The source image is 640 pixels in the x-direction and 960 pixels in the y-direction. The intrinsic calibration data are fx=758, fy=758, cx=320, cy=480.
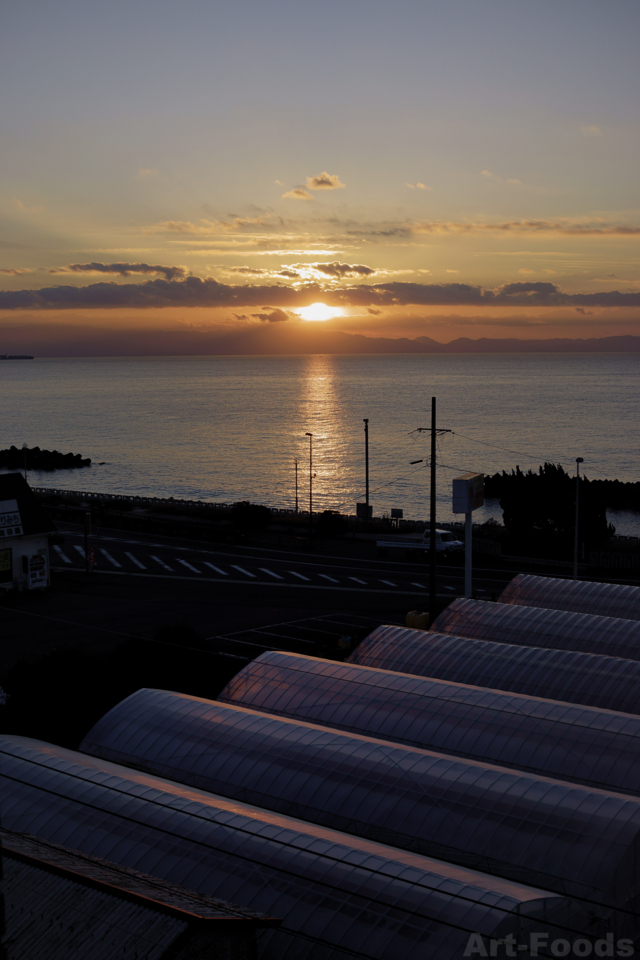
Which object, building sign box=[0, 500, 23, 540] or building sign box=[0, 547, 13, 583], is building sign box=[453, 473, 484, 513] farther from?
building sign box=[0, 547, 13, 583]

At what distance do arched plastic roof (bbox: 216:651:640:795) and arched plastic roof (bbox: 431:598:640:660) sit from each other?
6962mm

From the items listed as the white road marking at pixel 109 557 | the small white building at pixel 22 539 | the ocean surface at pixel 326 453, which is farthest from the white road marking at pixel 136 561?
the ocean surface at pixel 326 453

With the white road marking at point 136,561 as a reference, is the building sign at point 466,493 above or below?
above

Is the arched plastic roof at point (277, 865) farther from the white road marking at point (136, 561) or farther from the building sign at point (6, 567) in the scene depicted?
the white road marking at point (136, 561)

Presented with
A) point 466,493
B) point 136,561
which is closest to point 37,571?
point 136,561

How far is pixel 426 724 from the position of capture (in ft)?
60.3

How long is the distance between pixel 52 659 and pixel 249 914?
45.4 ft

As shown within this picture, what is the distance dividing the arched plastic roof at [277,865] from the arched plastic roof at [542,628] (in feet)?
46.9

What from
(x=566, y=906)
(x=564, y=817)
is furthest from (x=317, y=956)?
(x=564, y=817)

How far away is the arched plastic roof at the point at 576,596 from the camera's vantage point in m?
29.9

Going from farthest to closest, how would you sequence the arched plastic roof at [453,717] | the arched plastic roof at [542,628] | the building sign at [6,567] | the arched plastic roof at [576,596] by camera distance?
the building sign at [6,567] → the arched plastic roof at [576,596] → the arched plastic roof at [542,628] → the arched plastic roof at [453,717]

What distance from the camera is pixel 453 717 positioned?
18.5 meters

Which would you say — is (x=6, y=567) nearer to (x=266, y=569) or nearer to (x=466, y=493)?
(x=266, y=569)

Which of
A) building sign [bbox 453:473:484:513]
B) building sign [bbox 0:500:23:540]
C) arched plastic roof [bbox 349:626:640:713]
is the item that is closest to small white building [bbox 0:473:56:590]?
building sign [bbox 0:500:23:540]
